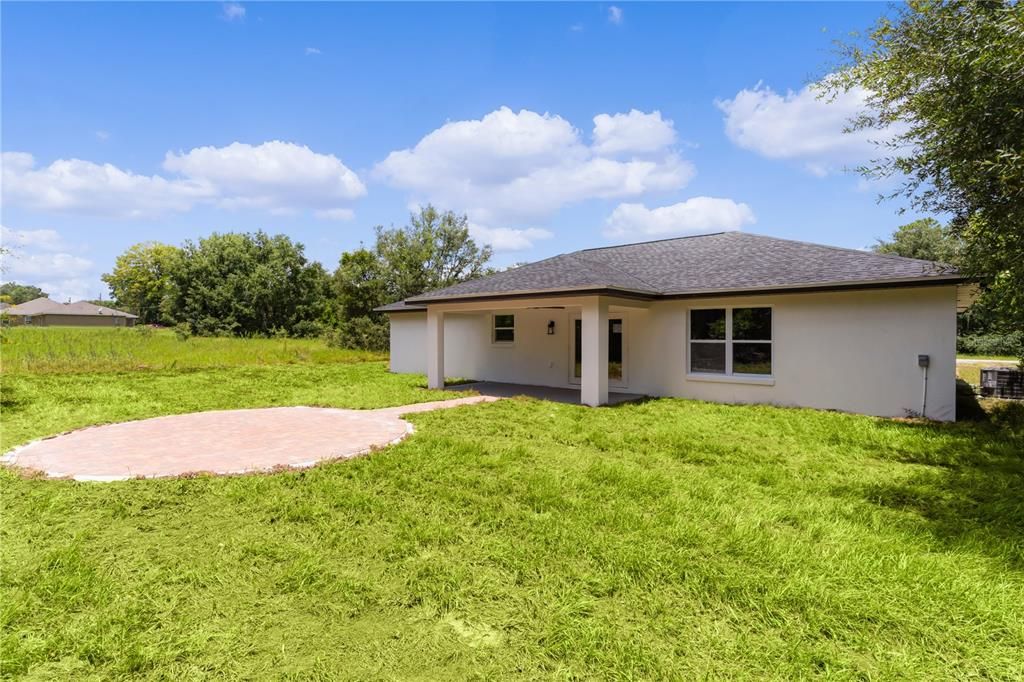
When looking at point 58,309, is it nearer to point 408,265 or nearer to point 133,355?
point 408,265

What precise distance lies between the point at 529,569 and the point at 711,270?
429 inches

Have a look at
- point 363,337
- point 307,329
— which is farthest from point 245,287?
point 363,337

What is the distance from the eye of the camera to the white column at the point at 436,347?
13289 millimetres

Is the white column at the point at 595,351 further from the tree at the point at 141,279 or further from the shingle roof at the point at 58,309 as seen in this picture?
the shingle roof at the point at 58,309

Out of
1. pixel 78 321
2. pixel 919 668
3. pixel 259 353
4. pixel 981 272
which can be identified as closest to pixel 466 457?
pixel 919 668

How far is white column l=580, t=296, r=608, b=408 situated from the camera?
10.6 meters

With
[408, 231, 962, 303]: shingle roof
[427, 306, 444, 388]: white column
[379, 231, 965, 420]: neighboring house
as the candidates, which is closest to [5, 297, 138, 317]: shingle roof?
[427, 306, 444, 388]: white column

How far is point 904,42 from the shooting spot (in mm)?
5973

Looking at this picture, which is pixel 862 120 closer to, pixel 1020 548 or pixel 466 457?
pixel 1020 548

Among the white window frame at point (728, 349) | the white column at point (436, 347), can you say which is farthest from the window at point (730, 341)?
the white column at point (436, 347)

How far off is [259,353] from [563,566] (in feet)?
69.8

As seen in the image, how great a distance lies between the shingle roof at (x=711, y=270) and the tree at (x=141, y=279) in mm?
65162

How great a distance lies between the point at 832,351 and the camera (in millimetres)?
10086

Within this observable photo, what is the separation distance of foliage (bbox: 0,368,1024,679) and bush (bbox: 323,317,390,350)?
24651 millimetres
